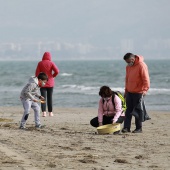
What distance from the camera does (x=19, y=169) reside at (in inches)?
317

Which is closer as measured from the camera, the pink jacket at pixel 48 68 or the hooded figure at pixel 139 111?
the hooded figure at pixel 139 111

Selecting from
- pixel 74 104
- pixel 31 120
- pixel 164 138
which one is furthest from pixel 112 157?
pixel 74 104

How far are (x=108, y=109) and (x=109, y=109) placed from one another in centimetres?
2

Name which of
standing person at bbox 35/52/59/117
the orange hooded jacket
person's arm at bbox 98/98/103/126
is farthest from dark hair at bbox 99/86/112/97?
standing person at bbox 35/52/59/117

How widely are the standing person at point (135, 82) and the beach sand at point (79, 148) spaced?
0.52 metres

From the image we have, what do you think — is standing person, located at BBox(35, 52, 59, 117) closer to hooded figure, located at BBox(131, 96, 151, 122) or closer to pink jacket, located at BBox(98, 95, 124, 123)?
pink jacket, located at BBox(98, 95, 124, 123)

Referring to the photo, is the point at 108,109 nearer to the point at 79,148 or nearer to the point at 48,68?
the point at 79,148

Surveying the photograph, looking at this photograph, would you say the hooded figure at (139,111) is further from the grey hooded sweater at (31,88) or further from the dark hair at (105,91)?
the grey hooded sweater at (31,88)

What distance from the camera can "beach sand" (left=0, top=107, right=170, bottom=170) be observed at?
28.0 ft

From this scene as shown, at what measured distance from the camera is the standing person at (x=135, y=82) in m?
12.2

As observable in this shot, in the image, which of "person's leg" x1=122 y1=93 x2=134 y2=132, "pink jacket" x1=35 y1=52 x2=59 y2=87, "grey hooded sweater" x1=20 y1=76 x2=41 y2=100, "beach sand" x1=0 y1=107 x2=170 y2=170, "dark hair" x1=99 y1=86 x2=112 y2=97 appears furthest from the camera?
"pink jacket" x1=35 y1=52 x2=59 y2=87

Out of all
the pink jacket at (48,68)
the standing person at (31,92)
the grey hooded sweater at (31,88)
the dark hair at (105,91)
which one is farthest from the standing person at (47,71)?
the dark hair at (105,91)

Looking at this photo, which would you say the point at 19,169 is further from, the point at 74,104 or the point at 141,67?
the point at 74,104

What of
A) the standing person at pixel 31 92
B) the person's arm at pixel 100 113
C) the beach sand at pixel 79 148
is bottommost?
the beach sand at pixel 79 148
